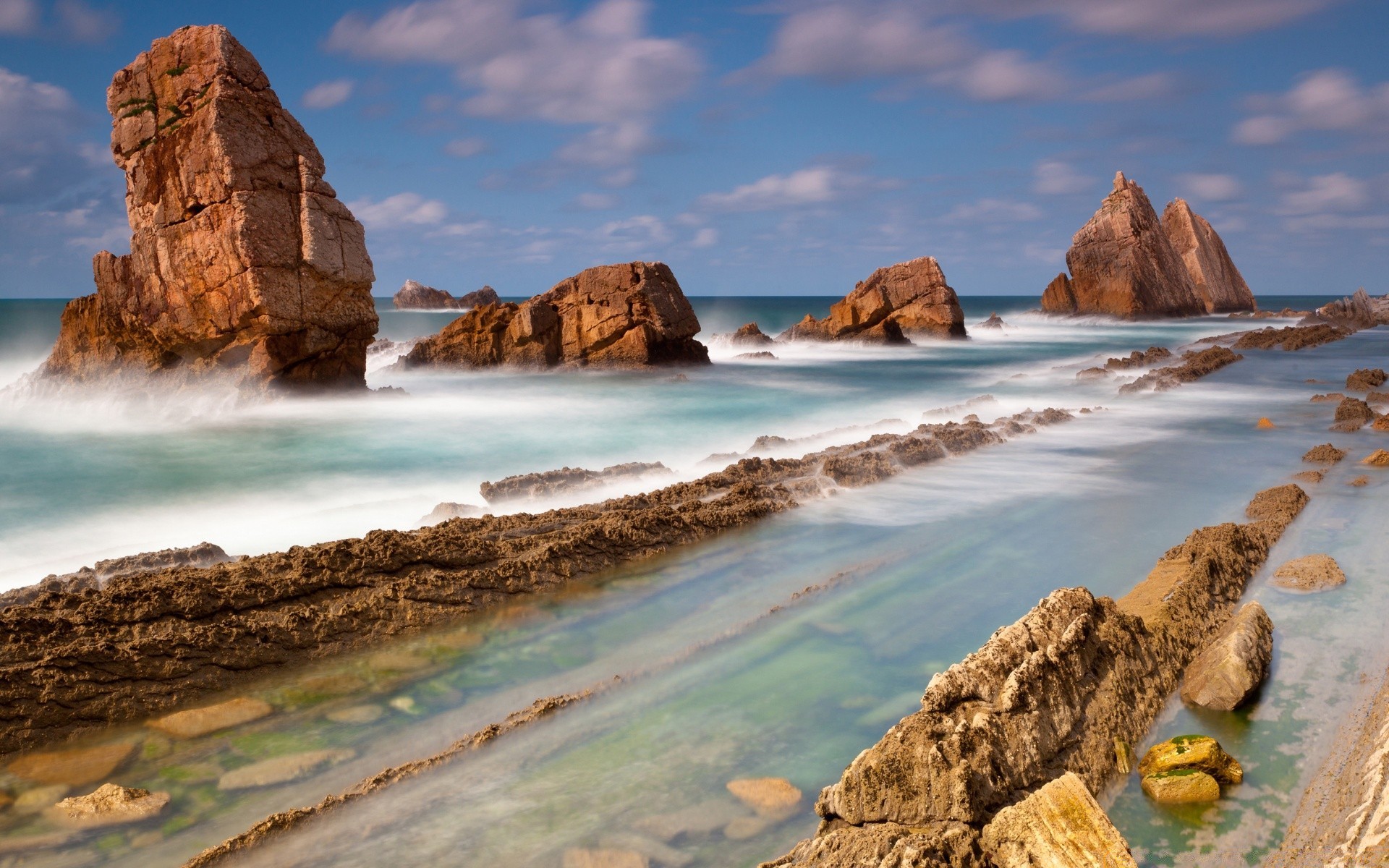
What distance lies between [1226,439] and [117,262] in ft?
56.2

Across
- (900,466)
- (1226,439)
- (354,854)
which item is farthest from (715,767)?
(1226,439)

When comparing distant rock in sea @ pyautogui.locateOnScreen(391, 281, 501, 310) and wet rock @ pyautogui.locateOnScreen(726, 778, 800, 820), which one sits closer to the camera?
wet rock @ pyautogui.locateOnScreen(726, 778, 800, 820)

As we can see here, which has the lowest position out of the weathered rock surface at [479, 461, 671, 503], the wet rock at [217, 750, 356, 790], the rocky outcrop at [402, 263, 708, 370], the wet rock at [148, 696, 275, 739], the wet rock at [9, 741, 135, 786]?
the wet rock at [217, 750, 356, 790]

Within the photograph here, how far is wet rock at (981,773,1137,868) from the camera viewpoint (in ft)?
7.00

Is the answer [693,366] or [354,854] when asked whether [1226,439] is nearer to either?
[354,854]

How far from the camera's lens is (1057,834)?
2184 millimetres

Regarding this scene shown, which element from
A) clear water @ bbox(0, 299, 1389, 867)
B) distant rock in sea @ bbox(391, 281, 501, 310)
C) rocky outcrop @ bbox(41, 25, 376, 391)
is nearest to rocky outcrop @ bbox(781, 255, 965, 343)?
clear water @ bbox(0, 299, 1389, 867)

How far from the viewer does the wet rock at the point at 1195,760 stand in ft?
10.1

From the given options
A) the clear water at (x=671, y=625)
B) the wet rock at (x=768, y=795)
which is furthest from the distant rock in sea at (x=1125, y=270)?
the wet rock at (x=768, y=795)

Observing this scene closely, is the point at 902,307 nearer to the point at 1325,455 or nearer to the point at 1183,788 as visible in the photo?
the point at 1325,455

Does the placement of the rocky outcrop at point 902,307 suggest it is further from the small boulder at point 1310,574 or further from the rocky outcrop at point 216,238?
the small boulder at point 1310,574

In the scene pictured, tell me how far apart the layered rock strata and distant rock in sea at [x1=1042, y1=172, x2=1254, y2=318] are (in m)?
54.9

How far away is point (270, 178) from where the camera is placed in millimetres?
13891

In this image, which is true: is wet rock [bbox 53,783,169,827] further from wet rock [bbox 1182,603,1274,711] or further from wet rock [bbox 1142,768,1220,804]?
wet rock [bbox 1182,603,1274,711]
